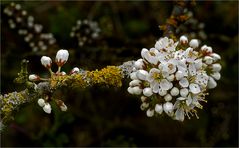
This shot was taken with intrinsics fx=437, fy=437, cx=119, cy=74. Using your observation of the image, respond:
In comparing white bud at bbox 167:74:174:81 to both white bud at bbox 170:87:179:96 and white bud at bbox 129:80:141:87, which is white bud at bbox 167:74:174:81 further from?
white bud at bbox 129:80:141:87

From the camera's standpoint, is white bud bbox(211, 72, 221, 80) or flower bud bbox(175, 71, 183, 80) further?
white bud bbox(211, 72, 221, 80)

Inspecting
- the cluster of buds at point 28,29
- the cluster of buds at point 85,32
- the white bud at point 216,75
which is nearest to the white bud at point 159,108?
the white bud at point 216,75

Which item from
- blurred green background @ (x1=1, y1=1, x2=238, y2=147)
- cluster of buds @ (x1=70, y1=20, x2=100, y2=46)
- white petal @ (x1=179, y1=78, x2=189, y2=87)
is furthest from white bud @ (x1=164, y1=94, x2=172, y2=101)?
cluster of buds @ (x1=70, y1=20, x2=100, y2=46)

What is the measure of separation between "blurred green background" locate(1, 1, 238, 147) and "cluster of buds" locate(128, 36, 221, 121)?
1.43 metres

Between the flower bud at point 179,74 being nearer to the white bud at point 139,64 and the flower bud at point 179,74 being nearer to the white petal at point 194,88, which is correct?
the white petal at point 194,88

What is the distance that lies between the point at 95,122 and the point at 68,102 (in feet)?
1.23

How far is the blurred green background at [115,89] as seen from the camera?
4605 mm

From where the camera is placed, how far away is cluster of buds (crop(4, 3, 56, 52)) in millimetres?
4379

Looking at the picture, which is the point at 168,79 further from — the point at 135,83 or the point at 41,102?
the point at 41,102

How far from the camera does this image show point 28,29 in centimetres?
454

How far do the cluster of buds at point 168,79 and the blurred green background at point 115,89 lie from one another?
4.68 ft

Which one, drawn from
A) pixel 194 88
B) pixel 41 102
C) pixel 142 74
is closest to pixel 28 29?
pixel 41 102

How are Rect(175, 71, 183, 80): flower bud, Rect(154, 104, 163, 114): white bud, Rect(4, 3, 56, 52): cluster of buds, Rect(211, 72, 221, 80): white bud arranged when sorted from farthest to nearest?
Rect(4, 3, 56, 52): cluster of buds
Rect(211, 72, 221, 80): white bud
Rect(154, 104, 163, 114): white bud
Rect(175, 71, 183, 80): flower bud

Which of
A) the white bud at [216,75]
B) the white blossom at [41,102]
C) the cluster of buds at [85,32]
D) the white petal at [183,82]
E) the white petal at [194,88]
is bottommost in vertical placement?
the white blossom at [41,102]
